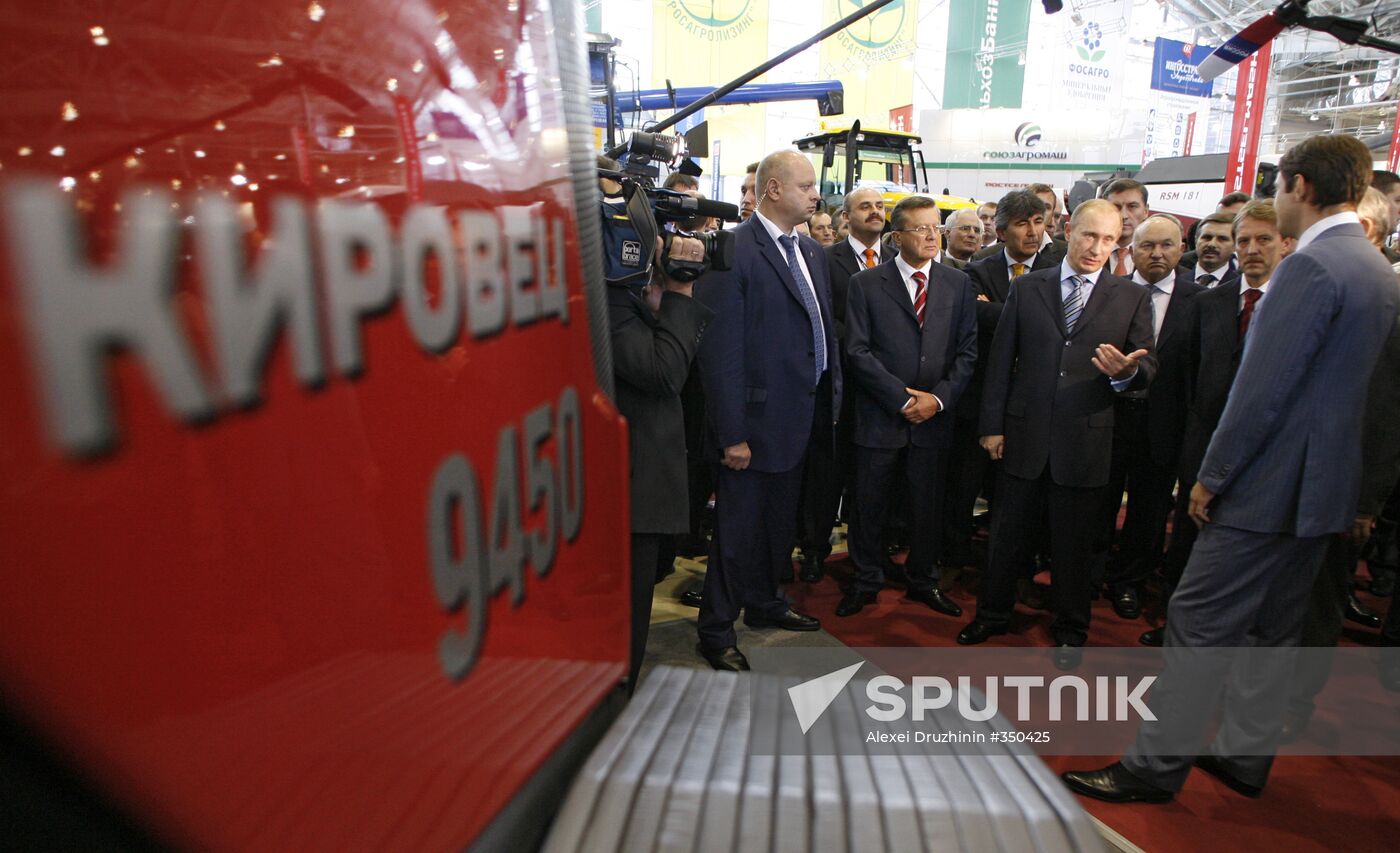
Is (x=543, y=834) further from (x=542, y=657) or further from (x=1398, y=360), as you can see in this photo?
(x=1398, y=360)

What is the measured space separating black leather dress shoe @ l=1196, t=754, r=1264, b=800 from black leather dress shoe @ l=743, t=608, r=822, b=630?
55.0 inches

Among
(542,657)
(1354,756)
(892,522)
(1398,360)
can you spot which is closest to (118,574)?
(542,657)

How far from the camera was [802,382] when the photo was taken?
2928mm

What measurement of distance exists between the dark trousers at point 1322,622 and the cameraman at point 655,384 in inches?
76.8

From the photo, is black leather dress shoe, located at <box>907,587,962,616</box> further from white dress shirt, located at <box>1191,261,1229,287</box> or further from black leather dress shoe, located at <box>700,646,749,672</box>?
white dress shirt, located at <box>1191,261,1229,287</box>

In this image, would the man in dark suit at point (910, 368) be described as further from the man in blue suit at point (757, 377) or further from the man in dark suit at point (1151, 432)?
the man in dark suit at point (1151, 432)

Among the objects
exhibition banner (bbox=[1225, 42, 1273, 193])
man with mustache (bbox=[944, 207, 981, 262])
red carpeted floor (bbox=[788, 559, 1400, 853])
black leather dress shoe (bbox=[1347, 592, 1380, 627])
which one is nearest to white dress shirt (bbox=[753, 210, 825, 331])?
red carpeted floor (bbox=[788, 559, 1400, 853])

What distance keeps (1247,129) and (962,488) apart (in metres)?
8.92

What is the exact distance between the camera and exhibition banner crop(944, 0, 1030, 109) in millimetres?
14555

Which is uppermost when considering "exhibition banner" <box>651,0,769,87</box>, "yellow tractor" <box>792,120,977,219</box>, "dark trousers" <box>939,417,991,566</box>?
"exhibition banner" <box>651,0,769,87</box>

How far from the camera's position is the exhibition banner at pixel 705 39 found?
41.3 feet

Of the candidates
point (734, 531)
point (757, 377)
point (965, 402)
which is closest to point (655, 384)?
point (757, 377)

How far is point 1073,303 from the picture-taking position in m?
2.93

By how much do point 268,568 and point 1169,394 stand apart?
3.57m
